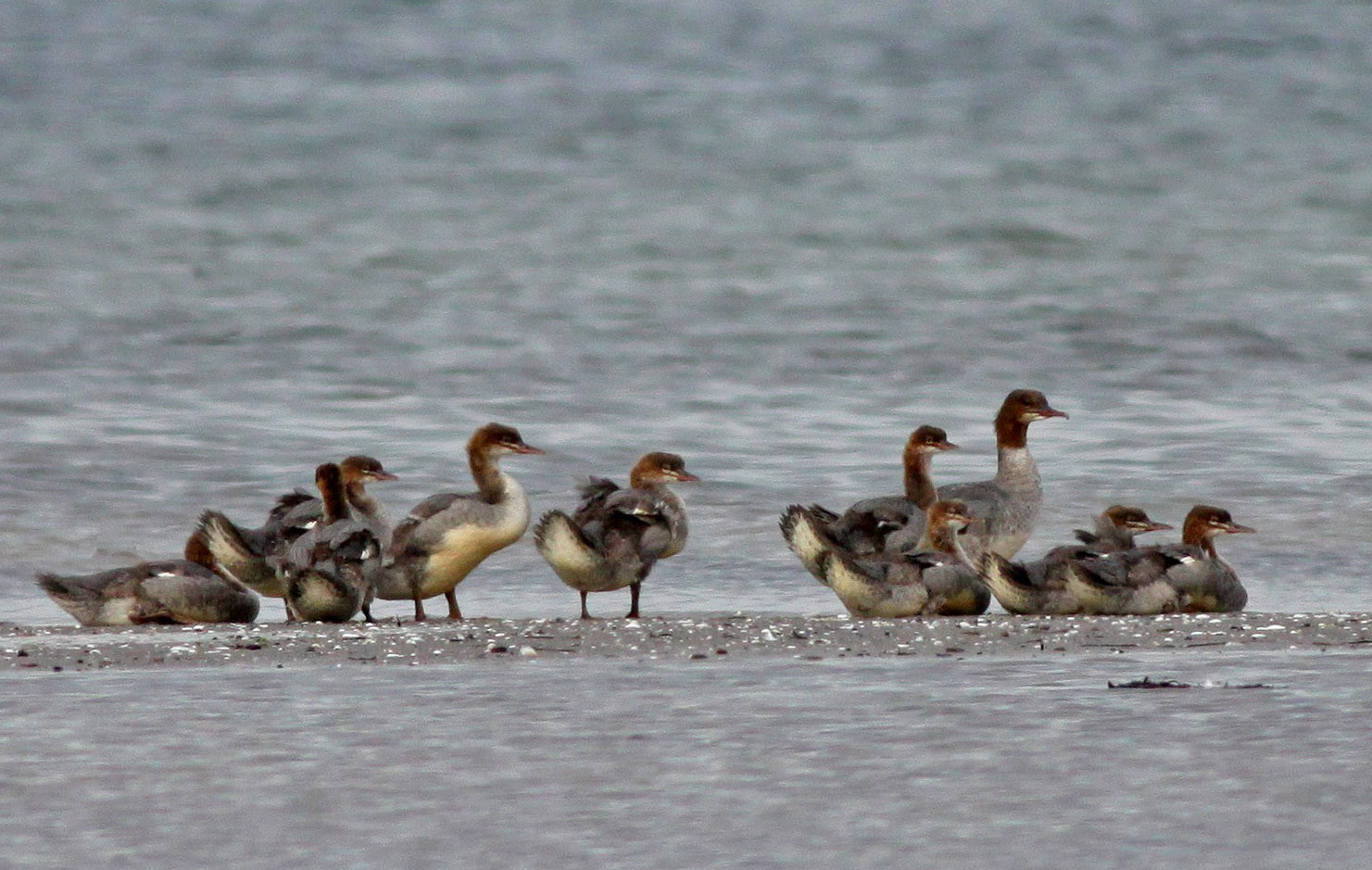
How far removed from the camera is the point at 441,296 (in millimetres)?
22000

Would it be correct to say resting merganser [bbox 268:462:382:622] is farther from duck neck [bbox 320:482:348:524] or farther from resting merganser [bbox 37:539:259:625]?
resting merganser [bbox 37:539:259:625]

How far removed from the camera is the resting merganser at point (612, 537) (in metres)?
10.0

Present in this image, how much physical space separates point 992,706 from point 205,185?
875 inches

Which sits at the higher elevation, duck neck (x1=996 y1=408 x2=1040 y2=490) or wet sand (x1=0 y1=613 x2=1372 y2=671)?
duck neck (x1=996 y1=408 x2=1040 y2=490)

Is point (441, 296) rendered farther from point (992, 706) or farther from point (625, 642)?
point (992, 706)

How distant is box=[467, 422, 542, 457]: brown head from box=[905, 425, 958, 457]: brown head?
203 centimetres

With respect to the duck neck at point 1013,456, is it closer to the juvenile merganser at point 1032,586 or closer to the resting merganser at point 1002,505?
the resting merganser at point 1002,505

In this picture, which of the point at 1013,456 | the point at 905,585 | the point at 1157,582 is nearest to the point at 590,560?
the point at 905,585

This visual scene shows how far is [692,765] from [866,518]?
194 inches

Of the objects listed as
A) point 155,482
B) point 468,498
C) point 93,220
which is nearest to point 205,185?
point 93,220

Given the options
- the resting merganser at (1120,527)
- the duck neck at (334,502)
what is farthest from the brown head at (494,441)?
the resting merganser at (1120,527)

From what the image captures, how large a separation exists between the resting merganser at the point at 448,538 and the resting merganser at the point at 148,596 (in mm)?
703

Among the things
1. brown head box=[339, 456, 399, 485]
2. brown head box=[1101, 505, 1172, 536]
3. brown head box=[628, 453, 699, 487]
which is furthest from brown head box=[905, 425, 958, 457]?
brown head box=[339, 456, 399, 485]

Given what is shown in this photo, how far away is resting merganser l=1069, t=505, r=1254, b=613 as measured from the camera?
9703 mm
